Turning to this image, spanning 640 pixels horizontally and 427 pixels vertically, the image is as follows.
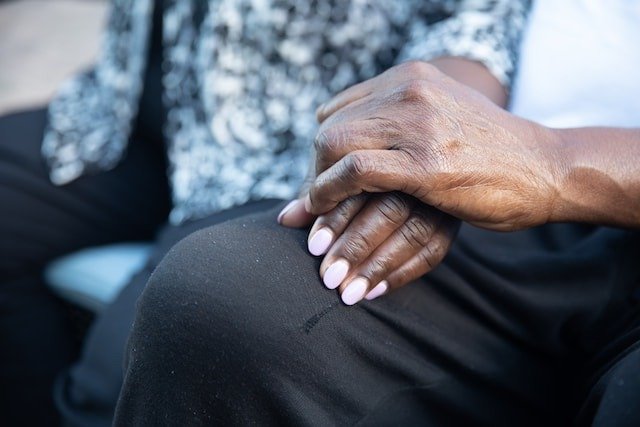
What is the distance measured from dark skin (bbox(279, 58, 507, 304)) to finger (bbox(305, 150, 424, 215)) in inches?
1.0

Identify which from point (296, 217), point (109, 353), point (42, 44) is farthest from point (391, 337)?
point (42, 44)

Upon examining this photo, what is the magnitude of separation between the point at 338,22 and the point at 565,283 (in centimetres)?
51

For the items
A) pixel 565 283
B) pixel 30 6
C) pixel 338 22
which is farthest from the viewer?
pixel 30 6

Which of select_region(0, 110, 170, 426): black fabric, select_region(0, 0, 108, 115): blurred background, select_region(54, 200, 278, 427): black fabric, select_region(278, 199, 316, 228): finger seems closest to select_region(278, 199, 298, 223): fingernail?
select_region(278, 199, 316, 228): finger

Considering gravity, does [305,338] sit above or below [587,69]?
below

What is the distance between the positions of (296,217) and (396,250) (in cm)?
12

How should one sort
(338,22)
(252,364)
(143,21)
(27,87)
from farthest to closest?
(27,87) → (143,21) → (338,22) → (252,364)

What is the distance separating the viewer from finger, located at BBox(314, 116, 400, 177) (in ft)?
2.17

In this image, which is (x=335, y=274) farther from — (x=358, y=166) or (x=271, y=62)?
(x=271, y=62)

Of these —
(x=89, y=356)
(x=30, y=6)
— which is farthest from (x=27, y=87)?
(x=89, y=356)

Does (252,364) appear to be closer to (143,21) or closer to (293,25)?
(293,25)

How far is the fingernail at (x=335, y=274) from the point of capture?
2.16ft

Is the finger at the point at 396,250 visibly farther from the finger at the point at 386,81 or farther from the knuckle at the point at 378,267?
the finger at the point at 386,81

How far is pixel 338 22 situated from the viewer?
101cm
